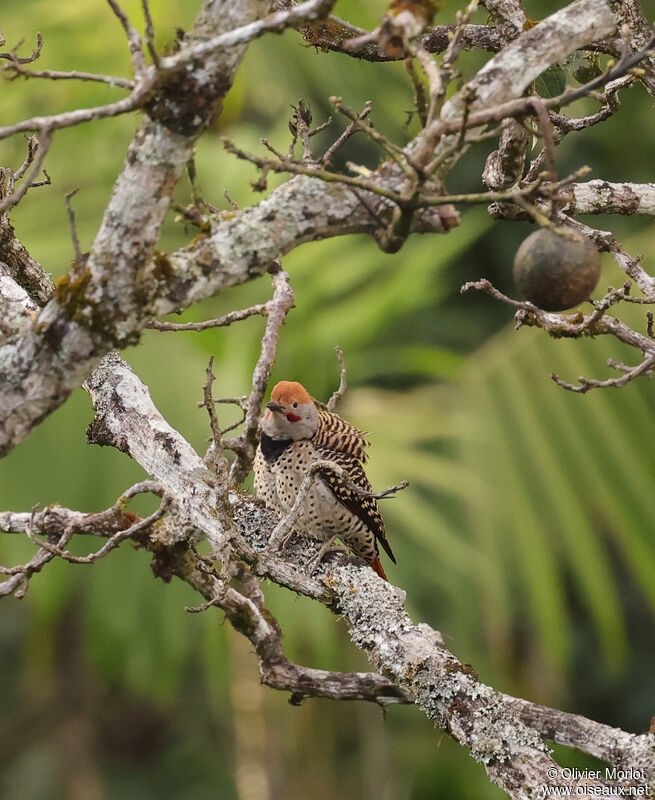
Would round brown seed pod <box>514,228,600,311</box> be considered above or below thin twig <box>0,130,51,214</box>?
below

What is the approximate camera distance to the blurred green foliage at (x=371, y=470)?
820 centimetres

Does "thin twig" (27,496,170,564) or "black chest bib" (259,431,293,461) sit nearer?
"thin twig" (27,496,170,564)

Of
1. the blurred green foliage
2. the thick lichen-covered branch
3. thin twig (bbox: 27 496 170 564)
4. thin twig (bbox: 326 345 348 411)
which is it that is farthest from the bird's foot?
the blurred green foliage

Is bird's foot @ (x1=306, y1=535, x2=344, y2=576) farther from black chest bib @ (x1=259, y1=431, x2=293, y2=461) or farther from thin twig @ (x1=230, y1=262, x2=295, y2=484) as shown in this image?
black chest bib @ (x1=259, y1=431, x2=293, y2=461)

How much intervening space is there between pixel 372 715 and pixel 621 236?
4.93 m

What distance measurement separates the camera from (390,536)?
353 inches

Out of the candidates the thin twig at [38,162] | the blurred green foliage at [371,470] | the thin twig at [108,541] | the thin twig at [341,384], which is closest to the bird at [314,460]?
the thin twig at [341,384]

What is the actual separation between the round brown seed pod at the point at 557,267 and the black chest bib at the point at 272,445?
2523 mm

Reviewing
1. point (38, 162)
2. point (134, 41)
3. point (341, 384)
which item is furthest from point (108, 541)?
point (134, 41)

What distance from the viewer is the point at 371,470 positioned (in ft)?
26.3

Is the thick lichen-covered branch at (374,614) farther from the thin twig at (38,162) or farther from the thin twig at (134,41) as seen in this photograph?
the thin twig at (134,41)

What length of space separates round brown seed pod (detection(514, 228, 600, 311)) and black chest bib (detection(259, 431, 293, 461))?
99.3 inches

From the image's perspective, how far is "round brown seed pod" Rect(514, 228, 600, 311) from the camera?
2367 millimetres

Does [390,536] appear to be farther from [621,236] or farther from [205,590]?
[205,590]
